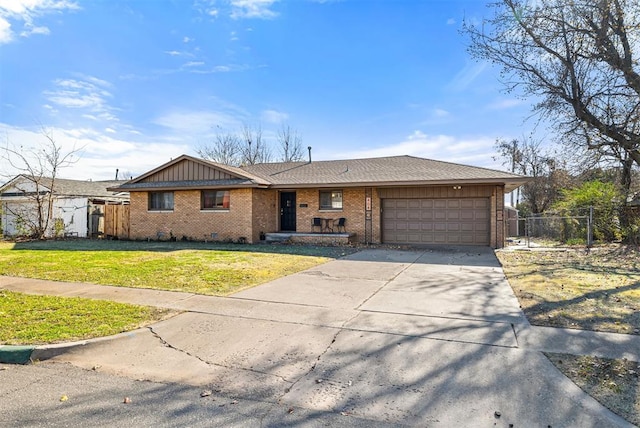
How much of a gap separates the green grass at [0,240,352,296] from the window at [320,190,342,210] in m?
3.82

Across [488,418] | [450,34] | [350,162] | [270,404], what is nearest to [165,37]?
[450,34]

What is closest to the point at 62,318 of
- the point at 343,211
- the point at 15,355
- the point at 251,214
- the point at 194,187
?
the point at 15,355

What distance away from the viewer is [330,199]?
59.7ft

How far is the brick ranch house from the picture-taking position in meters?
16.0

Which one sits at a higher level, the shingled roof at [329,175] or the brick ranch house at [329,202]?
the shingled roof at [329,175]

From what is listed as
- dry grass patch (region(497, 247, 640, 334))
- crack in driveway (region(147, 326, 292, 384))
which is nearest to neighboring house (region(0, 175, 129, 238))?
crack in driveway (region(147, 326, 292, 384))

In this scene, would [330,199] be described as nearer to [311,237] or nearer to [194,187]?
[311,237]

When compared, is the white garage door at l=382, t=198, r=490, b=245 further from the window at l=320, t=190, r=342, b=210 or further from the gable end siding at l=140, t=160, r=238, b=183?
the gable end siding at l=140, t=160, r=238, b=183

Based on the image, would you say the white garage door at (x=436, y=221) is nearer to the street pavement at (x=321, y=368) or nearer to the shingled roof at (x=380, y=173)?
the shingled roof at (x=380, y=173)

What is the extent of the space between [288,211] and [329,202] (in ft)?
8.17

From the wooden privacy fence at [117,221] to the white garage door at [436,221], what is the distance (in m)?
13.7

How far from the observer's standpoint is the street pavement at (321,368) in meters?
3.09

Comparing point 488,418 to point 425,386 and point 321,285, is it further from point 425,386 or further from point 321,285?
point 321,285

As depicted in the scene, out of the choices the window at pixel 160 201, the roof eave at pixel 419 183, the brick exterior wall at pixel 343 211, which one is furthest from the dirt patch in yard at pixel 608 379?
the window at pixel 160 201
